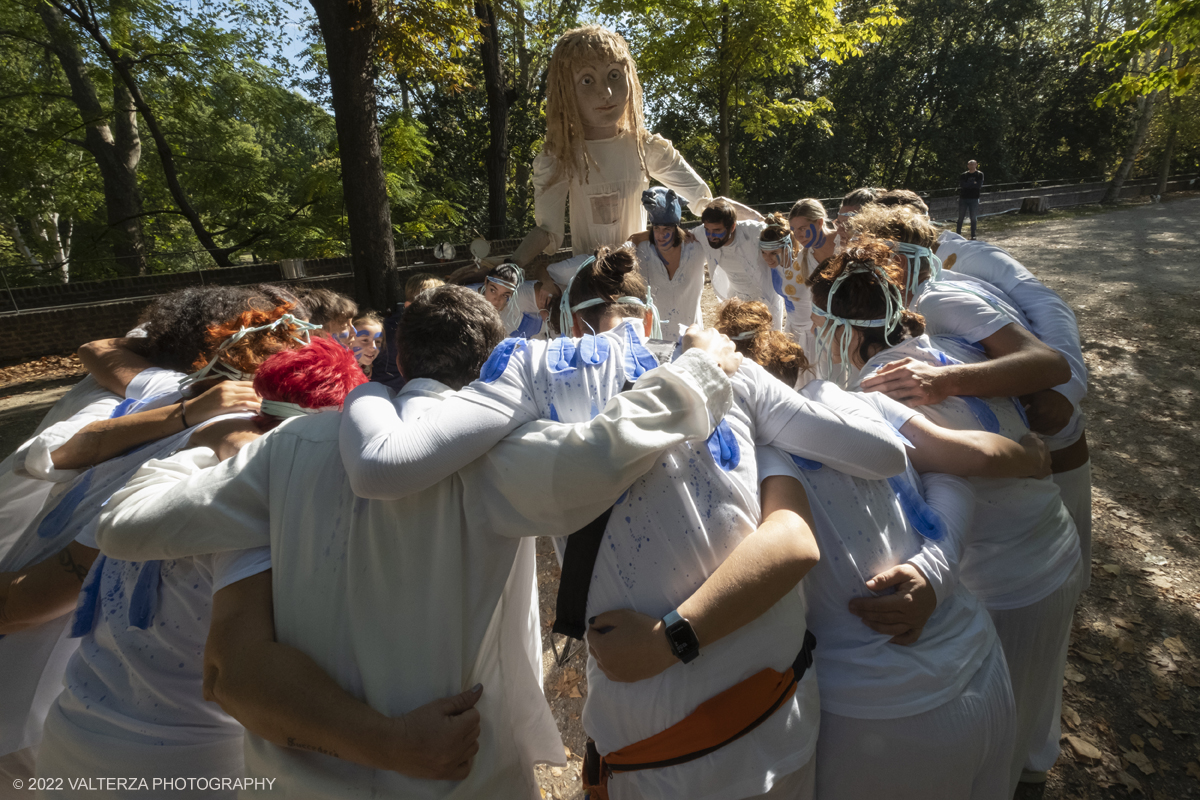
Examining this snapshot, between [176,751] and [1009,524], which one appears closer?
[176,751]

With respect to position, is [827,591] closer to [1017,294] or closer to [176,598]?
[176,598]

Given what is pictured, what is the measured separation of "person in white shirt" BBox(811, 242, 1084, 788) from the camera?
1906mm

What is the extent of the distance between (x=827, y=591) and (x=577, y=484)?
0.78 m

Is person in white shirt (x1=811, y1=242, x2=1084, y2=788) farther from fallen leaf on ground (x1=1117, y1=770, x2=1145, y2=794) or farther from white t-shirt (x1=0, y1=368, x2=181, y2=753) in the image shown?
white t-shirt (x1=0, y1=368, x2=181, y2=753)

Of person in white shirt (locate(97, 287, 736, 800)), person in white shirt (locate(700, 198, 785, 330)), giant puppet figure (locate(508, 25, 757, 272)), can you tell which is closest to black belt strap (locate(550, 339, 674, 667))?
person in white shirt (locate(97, 287, 736, 800))

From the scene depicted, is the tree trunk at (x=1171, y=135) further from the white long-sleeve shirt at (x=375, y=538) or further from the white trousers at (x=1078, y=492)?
the white long-sleeve shirt at (x=375, y=538)

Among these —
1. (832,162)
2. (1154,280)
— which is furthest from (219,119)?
(832,162)

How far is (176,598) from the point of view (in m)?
1.59

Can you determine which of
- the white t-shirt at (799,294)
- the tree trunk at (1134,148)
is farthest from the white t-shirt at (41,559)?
the tree trunk at (1134,148)

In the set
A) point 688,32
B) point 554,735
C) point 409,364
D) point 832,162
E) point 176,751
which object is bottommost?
point 554,735

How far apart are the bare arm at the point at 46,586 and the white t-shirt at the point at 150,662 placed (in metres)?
0.17

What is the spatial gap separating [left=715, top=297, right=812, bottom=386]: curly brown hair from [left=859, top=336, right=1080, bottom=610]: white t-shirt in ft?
1.48

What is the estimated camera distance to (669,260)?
13.4 ft

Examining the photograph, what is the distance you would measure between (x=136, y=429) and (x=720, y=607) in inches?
72.5
